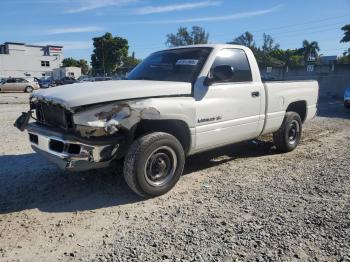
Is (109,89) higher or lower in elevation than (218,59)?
lower

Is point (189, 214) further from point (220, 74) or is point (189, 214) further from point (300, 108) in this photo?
point (300, 108)

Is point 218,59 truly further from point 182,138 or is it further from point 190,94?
point 182,138

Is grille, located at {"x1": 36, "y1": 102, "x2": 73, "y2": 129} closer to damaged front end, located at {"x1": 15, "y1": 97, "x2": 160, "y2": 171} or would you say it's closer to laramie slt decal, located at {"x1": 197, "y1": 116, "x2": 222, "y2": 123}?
damaged front end, located at {"x1": 15, "y1": 97, "x2": 160, "y2": 171}

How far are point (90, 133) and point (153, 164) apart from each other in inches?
36.9

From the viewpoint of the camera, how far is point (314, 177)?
17.7 ft

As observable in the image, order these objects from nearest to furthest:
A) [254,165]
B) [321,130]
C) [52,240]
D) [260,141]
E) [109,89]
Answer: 1. [52,240]
2. [109,89]
3. [254,165]
4. [260,141]
5. [321,130]

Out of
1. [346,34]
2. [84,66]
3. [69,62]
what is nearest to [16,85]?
[346,34]

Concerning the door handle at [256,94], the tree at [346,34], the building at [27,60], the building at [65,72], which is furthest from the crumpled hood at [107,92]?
the building at [27,60]

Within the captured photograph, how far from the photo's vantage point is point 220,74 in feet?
16.5

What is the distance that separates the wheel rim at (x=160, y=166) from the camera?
4.46 m

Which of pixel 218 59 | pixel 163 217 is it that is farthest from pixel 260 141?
pixel 163 217

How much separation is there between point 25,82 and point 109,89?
1292 inches

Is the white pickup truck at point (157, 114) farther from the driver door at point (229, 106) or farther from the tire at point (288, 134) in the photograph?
the tire at point (288, 134)

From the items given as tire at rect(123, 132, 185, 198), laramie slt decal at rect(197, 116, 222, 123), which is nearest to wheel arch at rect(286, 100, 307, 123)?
laramie slt decal at rect(197, 116, 222, 123)
